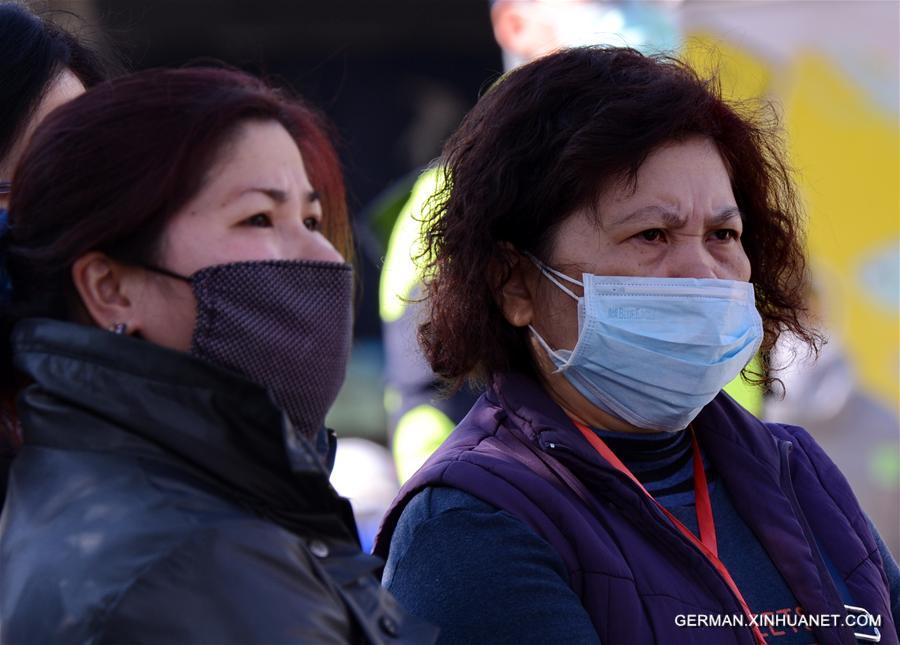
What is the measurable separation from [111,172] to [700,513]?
1.29 meters

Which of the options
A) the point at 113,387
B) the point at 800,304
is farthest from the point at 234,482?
the point at 800,304

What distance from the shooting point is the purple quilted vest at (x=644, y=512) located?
213cm

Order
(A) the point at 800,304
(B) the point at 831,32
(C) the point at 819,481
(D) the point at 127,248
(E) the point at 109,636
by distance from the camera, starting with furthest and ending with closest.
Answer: (B) the point at 831,32, (A) the point at 800,304, (C) the point at 819,481, (D) the point at 127,248, (E) the point at 109,636

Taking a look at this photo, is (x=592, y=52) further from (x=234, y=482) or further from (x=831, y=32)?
(x=831, y=32)

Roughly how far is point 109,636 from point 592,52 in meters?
1.62

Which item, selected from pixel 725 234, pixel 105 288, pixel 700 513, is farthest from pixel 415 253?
pixel 105 288

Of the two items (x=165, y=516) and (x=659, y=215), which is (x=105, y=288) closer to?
(x=165, y=516)

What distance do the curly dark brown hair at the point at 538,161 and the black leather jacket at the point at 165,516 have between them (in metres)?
0.85

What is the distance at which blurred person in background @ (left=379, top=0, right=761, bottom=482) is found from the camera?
3.98m

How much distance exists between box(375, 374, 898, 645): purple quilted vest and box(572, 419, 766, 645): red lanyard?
0.02 m

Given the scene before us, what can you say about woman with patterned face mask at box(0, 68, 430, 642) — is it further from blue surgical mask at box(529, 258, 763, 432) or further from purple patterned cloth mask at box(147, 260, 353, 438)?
blue surgical mask at box(529, 258, 763, 432)

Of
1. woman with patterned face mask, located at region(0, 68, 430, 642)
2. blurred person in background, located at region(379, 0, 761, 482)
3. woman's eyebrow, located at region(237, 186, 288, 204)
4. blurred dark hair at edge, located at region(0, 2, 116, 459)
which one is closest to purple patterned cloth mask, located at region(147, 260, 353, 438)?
woman with patterned face mask, located at region(0, 68, 430, 642)

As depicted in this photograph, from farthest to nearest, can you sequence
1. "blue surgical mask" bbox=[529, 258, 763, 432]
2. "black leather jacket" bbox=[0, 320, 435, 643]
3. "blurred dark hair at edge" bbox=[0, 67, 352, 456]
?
"blue surgical mask" bbox=[529, 258, 763, 432], "blurred dark hair at edge" bbox=[0, 67, 352, 456], "black leather jacket" bbox=[0, 320, 435, 643]

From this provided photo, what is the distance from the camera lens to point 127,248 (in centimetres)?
183
